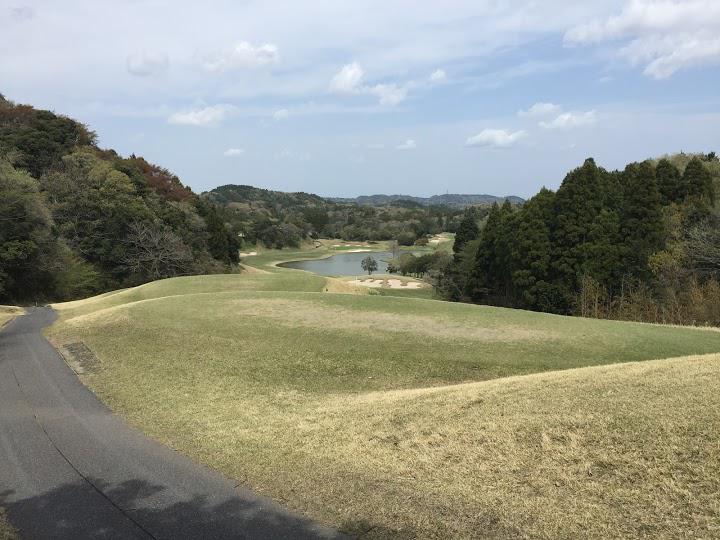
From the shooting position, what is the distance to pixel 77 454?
26.5 feet

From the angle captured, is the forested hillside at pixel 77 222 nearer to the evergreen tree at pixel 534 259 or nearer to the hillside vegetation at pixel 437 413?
the hillside vegetation at pixel 437 413

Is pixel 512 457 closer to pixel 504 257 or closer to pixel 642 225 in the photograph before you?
pixel 642 225

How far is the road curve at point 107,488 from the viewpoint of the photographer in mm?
5828

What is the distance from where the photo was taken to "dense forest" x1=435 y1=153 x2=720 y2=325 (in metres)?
30.4

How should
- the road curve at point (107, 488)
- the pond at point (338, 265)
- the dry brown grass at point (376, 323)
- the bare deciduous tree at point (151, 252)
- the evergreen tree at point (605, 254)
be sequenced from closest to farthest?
the road curve at point (107, 488), the dry brown grass at point (376, 323), the evergreen tree at point (605, 254), the bare deciduous tree at point (151, 252), the pond at point (338, 265)

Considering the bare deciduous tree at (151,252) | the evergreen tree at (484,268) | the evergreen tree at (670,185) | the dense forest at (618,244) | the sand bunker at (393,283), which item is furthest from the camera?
the sand bunker at (393,283)

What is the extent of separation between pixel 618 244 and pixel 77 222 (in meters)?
45.9

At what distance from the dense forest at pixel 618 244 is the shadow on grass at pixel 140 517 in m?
27.0

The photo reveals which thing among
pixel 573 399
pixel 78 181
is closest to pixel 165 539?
pixel 573 399

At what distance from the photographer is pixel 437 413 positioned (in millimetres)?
8570

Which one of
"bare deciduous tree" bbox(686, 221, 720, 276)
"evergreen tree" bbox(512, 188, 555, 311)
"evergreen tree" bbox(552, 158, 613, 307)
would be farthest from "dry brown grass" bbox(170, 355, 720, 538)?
"evergreen tree" bbox(512, 188, 555, 311)

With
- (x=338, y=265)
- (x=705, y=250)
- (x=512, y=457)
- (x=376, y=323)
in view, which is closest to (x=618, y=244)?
(x=705, y=250)

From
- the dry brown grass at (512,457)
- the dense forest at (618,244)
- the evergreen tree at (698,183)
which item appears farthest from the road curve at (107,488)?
the evergreen tree at (698,183)

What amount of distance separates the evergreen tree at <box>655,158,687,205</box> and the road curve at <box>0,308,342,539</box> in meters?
39.0
